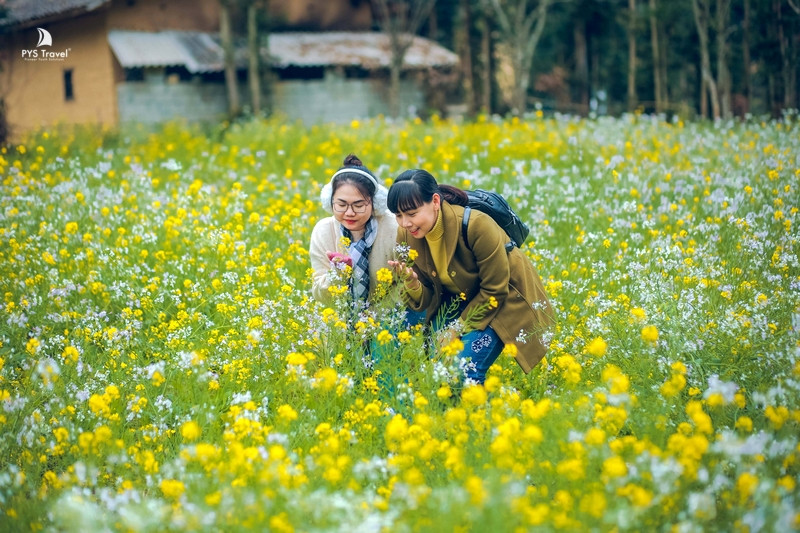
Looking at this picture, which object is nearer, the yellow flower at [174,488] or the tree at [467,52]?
the yellow flower at [174,488]

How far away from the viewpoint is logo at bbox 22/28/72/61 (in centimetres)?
2042

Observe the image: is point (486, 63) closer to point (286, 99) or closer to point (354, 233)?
point (286, 99)

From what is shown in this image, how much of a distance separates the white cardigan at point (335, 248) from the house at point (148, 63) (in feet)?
52.1

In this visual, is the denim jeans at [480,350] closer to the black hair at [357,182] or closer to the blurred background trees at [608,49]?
the black hair at [357,182]

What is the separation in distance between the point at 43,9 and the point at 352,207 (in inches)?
743

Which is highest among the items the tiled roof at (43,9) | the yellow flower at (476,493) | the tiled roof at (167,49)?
the tiled roof at (43,9)

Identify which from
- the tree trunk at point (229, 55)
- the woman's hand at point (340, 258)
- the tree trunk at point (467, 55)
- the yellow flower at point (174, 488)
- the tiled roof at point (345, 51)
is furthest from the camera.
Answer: the tree trunk at point (467, 55)

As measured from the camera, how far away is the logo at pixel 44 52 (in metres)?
20.4

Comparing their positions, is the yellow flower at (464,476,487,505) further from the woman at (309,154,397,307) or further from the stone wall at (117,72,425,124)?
the stone wall at (117,72,425,124)

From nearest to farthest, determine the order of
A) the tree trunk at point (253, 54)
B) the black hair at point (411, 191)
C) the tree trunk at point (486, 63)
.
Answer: the black hair at point (411, 191) < the tree trunk at point (253, 54) < the tree trunk at point (486, 63)

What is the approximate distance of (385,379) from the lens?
12.7 ft

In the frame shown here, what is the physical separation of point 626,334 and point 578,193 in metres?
3.98

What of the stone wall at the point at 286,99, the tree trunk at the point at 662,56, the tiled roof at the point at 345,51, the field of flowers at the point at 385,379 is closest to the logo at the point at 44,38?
the stone wall at the point at 286,99

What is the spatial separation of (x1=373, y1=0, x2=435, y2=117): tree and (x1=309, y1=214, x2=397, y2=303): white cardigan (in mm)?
18606
